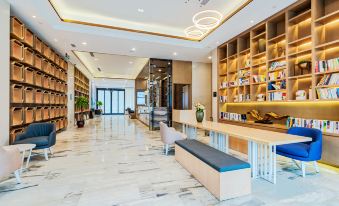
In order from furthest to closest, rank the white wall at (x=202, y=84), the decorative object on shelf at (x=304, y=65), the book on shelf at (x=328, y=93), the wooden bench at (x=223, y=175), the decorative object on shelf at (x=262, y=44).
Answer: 1. the white wall at (x=202, y=84)
2. the decorative object on shelf at (x=262, y=44)
3. the decorative object on shelf at (x=304, y=65)
4. the book on shelf at (x=328, y=93)
5. the wooden bench at (x=223, y=175)

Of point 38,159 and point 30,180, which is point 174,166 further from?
point 38,159

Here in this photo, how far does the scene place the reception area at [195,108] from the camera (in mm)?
2547

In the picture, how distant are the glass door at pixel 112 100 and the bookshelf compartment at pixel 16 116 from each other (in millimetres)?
17609

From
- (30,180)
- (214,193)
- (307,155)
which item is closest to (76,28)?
(30,180)

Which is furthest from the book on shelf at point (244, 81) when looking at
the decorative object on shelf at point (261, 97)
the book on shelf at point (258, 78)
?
the decorative object on shelf at point (261, 97)

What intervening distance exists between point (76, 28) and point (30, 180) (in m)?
4.19

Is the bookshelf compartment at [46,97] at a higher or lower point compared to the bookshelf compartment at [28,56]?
lower

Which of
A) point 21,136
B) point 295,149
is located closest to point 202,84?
point 295,149

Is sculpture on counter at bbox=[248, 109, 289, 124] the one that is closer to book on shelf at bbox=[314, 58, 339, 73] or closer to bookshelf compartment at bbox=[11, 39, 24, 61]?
book on shelf at bbox=[314, 58, 339, 73]

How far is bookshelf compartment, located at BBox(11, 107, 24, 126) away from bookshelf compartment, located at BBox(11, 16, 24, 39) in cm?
173

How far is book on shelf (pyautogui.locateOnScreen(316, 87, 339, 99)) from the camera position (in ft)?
11.1

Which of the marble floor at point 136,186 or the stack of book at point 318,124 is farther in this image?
the stack of book at point 318,124

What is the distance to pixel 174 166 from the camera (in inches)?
142

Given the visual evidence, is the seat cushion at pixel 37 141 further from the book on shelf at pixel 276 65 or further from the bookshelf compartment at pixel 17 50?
the book on shelf at pixel 276 65
